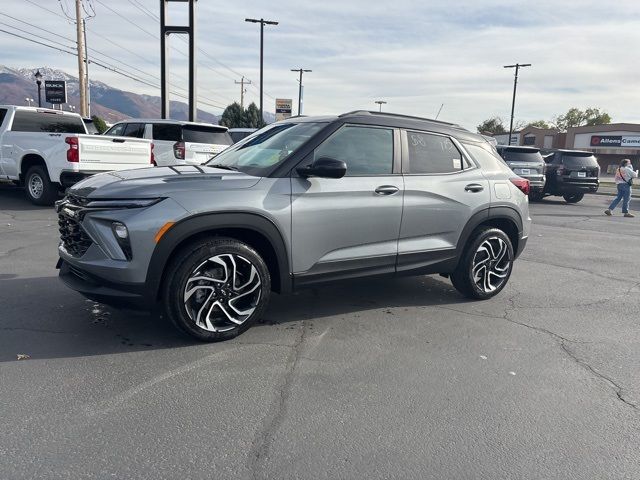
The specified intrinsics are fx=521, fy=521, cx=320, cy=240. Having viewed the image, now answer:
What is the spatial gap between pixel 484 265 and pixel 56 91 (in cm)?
3839

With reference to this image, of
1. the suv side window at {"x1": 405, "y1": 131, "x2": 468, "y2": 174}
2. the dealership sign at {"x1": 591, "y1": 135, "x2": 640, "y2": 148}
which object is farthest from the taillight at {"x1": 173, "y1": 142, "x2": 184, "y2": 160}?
the dealership sign at {"x1": 591, "y1": 135, "x2": 640, "y2": 148}

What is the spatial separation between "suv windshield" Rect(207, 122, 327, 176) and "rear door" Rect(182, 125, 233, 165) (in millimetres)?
7106

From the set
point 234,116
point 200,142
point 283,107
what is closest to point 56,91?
point 283,107

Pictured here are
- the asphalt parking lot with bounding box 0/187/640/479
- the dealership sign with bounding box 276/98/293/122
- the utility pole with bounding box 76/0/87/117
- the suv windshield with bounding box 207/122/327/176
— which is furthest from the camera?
the dealership sign with bounding box 276/98/293/122

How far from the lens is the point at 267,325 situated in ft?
14.8

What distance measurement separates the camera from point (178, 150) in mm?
11922

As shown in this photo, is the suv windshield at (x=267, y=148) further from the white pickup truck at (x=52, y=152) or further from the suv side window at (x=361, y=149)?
the white pickup truck at (x=52, y=152)

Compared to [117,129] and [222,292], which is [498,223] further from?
[117,129]

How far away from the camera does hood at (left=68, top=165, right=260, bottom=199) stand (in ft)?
12.2

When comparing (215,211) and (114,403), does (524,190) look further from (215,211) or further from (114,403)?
(114,403)

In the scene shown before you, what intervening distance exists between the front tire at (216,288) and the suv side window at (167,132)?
8.93 meters

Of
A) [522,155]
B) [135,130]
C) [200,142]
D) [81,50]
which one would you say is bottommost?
Result: [200,142]

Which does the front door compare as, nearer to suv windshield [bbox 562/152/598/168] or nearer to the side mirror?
the side mirror

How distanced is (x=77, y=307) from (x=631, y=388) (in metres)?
4.52
